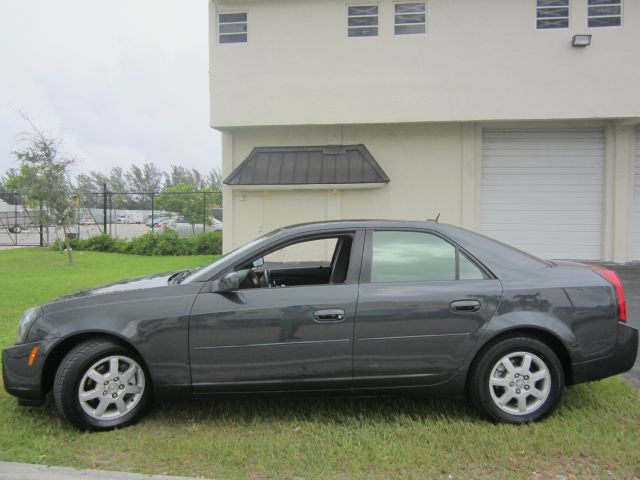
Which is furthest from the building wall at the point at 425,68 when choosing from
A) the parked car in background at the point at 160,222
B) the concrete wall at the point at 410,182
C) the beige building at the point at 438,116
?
the parked car in background at the point at 160,222

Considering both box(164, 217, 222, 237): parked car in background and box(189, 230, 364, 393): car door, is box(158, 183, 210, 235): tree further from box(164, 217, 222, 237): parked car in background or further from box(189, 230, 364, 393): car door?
box(189, 230, 364, 393): car door

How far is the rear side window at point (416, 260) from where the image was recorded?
371cm

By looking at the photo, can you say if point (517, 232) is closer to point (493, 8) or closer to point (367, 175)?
point (367, 175)

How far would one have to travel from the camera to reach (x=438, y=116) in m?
12.0

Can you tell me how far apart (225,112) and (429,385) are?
34.0 feet

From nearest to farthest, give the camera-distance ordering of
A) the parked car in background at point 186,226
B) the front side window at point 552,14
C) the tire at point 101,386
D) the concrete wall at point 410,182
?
the tire at point 101,386
the front side window at point 552,14
the concrete wall at point 410,182
the parked car in background at point 186,226

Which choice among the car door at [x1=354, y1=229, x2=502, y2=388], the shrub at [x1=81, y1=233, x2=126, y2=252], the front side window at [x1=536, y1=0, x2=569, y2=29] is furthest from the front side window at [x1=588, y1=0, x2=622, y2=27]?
the shrub at [x1=81, y1=233, x2=126, y2=252]

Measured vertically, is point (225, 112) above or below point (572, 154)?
above

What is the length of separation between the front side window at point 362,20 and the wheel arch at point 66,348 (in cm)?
1082

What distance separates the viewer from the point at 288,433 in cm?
351

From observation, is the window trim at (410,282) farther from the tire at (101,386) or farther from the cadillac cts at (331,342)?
the tire at (101,386)

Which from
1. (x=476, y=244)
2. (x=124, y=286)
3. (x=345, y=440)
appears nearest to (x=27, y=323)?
(x=124, y=286)

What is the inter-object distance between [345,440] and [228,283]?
1.35 metres

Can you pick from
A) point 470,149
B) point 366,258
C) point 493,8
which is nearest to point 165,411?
Answer: point 366,258
